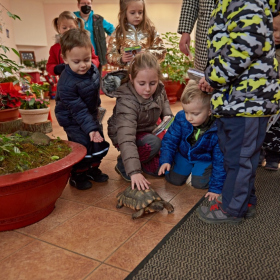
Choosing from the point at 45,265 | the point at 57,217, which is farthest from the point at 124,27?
the point at 45,265

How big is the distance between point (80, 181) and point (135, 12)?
1173 millimetres

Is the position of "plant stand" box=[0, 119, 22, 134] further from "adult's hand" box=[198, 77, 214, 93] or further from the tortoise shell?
"adult's hand" box=[198, 77, 214, 93]

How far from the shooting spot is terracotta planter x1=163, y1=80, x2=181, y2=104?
5.05 meters

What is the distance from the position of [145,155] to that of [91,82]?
58cm

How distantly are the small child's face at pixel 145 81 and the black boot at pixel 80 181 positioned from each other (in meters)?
0.64

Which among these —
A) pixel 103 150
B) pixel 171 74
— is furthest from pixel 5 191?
pixel 171 74

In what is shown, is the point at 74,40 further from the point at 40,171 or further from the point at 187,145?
the point at 187,145

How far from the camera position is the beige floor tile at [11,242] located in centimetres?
118

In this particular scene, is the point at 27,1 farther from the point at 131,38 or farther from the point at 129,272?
the point at 129,272

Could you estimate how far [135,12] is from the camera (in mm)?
1893

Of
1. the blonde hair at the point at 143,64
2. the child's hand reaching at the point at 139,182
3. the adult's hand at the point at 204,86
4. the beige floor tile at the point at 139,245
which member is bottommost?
the beige floor tile at the point at 139,245

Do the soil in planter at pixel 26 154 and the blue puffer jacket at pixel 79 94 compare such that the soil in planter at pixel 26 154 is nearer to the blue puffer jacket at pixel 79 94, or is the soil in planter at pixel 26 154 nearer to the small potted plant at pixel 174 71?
the blue puffer jacket at pixel 79 94

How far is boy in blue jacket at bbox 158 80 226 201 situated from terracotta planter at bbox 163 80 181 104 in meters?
3.39

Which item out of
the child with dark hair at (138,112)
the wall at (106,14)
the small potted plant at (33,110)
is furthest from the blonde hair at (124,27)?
the wall at (106,14)
